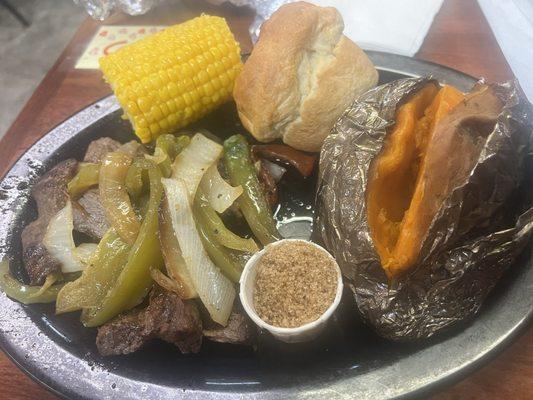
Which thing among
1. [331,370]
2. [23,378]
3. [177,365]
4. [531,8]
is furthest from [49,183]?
[531,8]

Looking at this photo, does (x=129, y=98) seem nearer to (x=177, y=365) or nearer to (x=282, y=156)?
(x=282, y=156)

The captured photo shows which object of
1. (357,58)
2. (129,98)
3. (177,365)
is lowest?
(177,365)

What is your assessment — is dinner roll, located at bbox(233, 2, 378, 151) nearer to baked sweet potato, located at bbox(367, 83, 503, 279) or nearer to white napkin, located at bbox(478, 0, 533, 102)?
baked sweet potato, located at bbox(367, 83, 503, 279)

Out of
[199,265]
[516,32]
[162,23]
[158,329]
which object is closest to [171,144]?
[199,265]

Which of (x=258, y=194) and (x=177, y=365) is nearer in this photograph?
(x=177, y=365)

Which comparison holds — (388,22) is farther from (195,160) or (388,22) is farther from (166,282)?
(166,282)

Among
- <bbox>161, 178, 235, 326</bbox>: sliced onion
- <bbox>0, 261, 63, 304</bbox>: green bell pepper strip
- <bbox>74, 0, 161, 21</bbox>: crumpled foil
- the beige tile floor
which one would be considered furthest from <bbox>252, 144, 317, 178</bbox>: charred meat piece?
the beige tile floor
